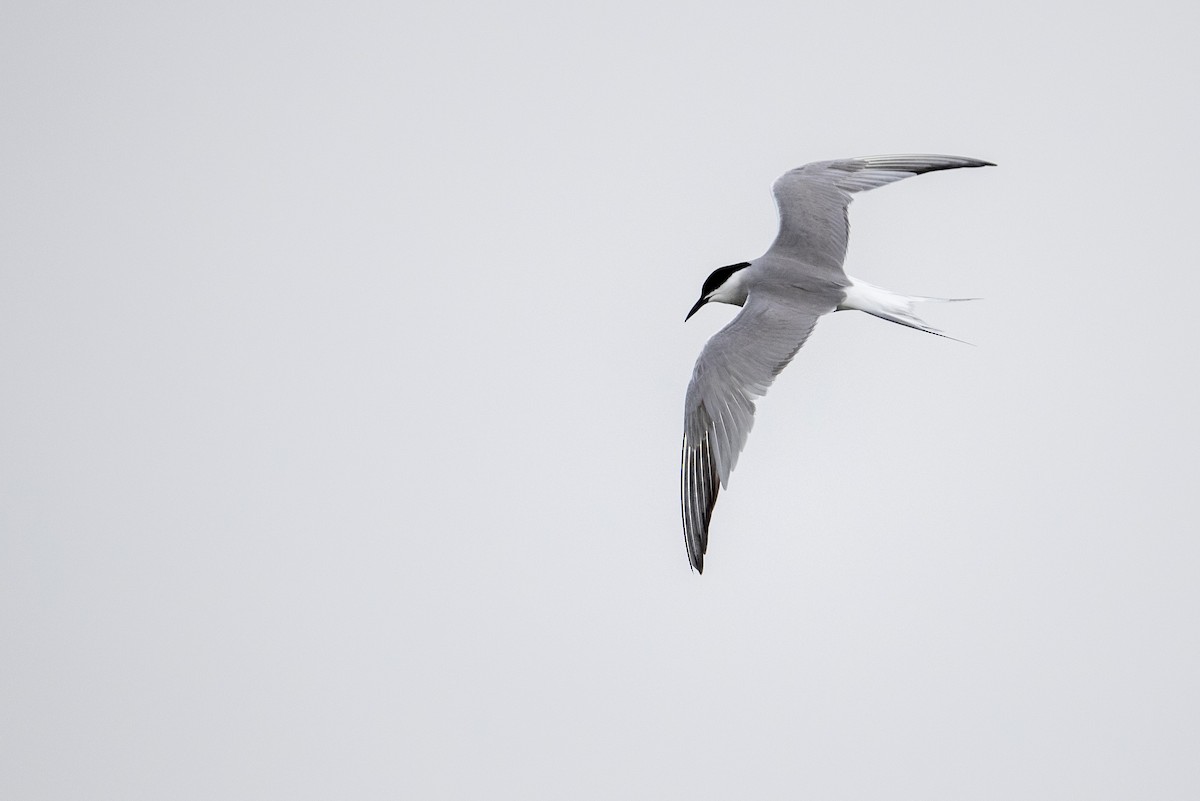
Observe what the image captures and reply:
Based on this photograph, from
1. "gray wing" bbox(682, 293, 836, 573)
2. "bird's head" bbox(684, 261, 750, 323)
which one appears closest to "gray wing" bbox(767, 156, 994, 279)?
"bird's head" bbox(684, 261, 750, 323)

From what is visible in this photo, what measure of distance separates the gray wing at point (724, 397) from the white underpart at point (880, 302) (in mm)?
524

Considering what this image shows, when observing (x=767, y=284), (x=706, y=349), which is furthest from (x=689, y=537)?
(x=767, y=284)

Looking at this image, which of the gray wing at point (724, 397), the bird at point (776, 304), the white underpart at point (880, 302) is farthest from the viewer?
the white underpart at point (880, 302)

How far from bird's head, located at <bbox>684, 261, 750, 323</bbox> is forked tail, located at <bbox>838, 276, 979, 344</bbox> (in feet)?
2.43

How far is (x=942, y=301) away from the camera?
1093 cm

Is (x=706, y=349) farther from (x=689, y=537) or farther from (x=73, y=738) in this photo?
(x=73, y=738)

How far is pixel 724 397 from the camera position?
10.2 m

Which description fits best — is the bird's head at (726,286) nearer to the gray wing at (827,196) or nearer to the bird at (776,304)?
the bird at (776,304)

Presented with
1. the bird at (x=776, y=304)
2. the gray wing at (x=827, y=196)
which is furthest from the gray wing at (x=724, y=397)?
the gray wing at (x=827, y=196)

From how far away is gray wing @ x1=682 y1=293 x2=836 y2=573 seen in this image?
990cm

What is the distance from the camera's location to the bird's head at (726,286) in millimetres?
11430

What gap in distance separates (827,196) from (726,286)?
4.00 feet

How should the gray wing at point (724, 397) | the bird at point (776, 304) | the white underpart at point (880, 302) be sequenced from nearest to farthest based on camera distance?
the gray wing at point (724, 397) < the bird at point (776, 304) < the white underpart at point (880, 302)

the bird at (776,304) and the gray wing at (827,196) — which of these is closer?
the bird at (776,304)
